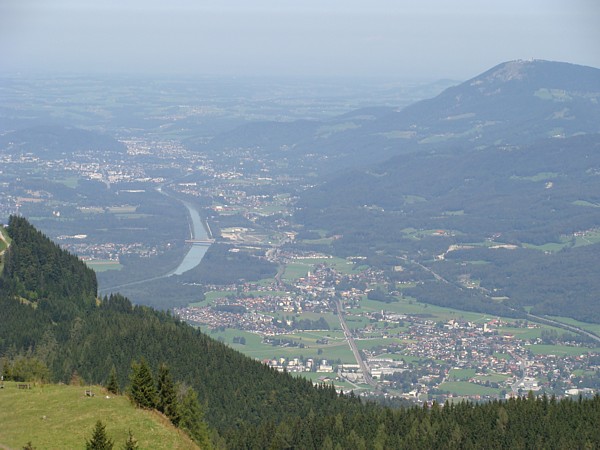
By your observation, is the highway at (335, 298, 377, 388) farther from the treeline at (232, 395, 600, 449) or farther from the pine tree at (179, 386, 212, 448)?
the pine tree at (179, 386, 212, 448)

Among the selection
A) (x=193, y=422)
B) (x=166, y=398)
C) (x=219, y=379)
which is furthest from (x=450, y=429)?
(x=219, y=379)

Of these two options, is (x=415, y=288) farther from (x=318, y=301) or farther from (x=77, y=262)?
(x=77, y=262)

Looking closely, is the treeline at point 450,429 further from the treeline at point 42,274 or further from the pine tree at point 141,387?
the treeline at point 42,274

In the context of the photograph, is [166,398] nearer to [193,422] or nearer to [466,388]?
[193,422]

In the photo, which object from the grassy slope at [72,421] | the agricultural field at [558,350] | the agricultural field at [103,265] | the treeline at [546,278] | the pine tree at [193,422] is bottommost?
the agricultural field at [558,350]

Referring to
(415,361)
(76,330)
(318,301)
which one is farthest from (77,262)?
(318,301)

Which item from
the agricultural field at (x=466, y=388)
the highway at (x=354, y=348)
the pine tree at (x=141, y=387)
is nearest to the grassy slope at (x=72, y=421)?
the pine tree at (x=141, y=387)
